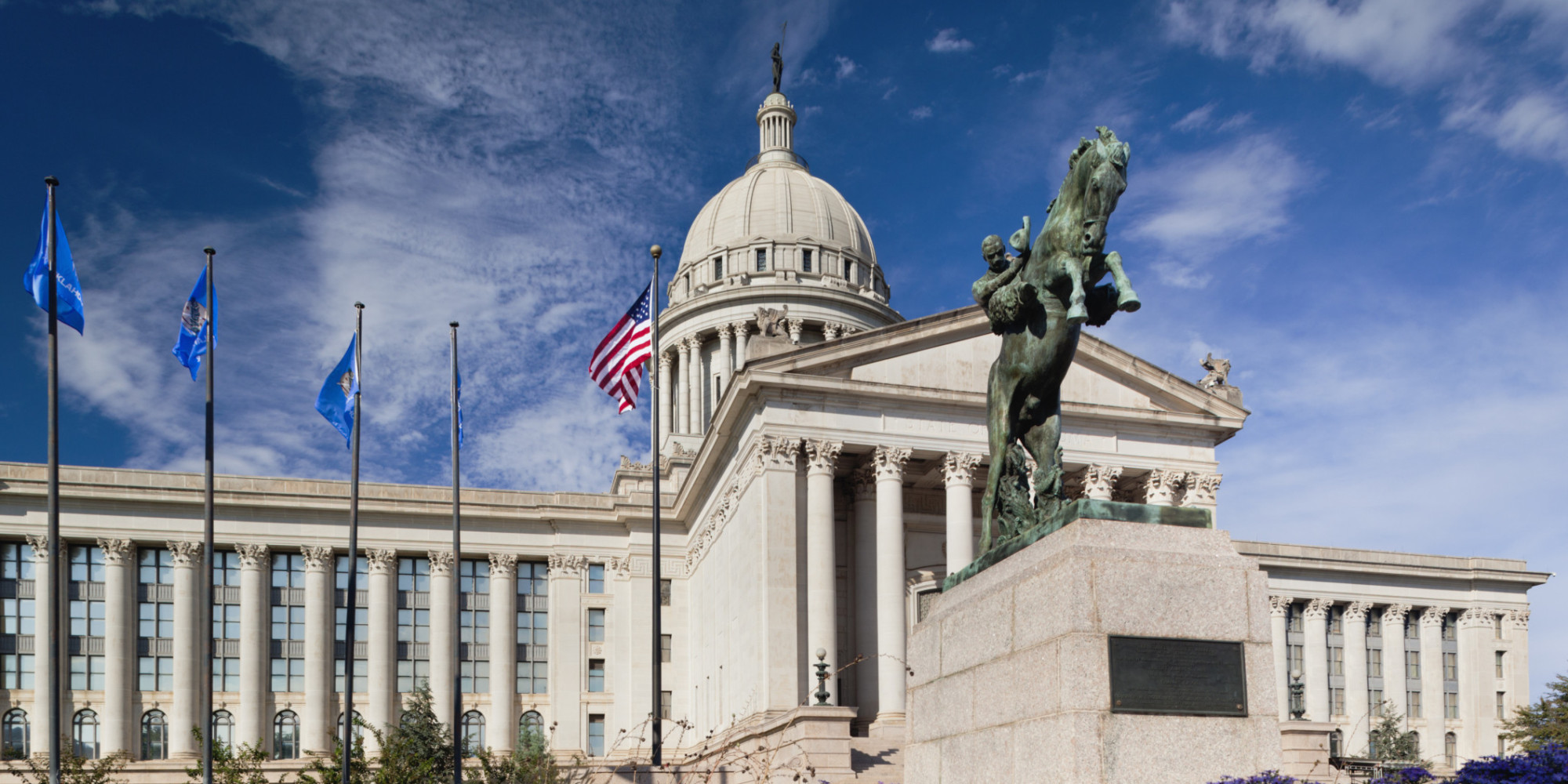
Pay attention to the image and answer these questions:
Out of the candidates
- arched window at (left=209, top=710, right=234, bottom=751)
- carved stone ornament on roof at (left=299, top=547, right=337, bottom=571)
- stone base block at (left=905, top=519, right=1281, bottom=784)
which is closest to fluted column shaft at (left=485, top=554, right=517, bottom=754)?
carved stone ornament on roof at (left=299, top=547, right=337, bottom=571)

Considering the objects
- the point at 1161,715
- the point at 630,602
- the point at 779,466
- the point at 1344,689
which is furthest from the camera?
the point at 1344,689

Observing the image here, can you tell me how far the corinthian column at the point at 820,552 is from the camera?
4103 cm

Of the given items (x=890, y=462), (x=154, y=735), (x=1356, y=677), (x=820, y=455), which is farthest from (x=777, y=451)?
(x=1356, y=677)

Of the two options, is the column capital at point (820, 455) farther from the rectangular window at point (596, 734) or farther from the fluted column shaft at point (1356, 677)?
the fluted column shaft at point (1356, 677)

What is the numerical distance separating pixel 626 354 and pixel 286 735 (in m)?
26.8

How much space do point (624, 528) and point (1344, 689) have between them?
35.3 metres

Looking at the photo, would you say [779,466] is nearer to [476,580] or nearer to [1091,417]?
[1091,417]

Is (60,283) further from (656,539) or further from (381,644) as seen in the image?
(381,644)

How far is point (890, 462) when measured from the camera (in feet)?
142

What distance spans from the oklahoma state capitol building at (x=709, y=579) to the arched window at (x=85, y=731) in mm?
80

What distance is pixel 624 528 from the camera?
192 ft

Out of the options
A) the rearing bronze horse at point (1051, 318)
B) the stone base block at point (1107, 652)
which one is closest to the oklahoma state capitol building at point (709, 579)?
the rearing bronze horse at point (1051, 318)

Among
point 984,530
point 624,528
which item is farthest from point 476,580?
point 984,530

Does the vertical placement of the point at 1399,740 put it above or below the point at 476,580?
below
